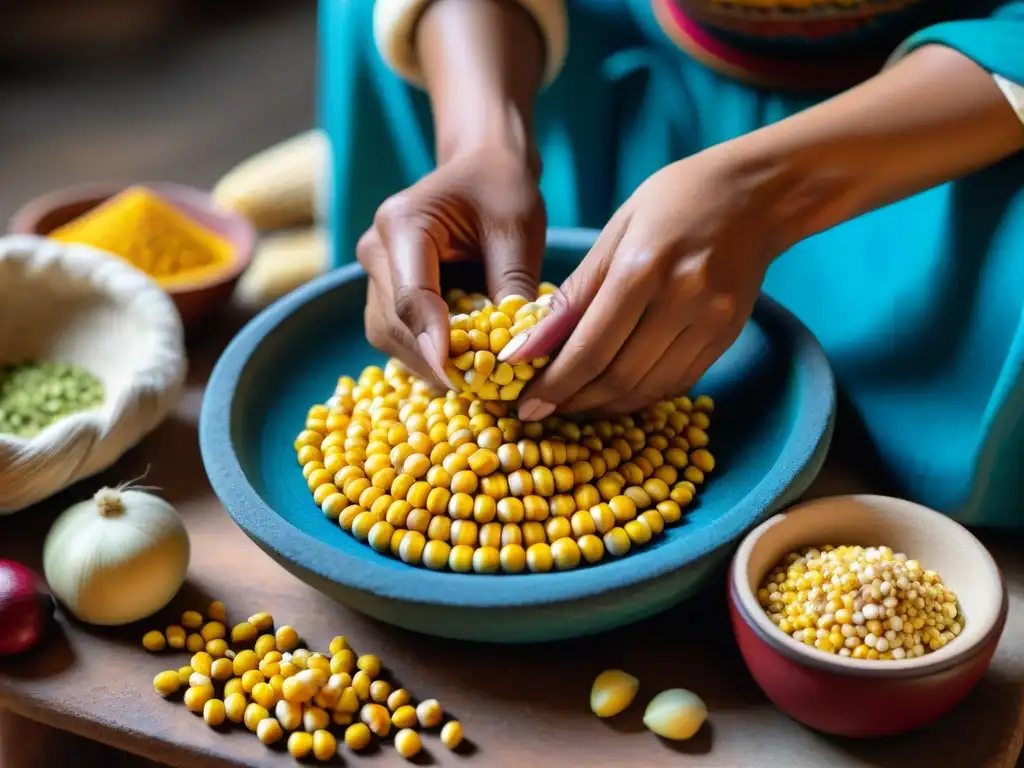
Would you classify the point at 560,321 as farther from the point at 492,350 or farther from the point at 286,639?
the point at 286,639

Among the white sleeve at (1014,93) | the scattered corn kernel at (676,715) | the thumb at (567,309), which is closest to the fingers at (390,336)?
the thumb at (567,309)

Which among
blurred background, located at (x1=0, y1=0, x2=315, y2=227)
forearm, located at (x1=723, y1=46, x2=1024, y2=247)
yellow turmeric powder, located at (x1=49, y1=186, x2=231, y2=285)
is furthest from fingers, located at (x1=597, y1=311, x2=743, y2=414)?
blurred background, located at (x1=0, y1=0, x2=315, y2=227)

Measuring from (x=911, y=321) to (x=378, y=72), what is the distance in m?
0.68

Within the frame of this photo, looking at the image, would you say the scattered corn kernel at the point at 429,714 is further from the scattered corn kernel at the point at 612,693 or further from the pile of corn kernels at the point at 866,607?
the pile of corn kernels at the point at 866,607

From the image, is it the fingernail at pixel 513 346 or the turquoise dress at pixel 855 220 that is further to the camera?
the turquoise dress at pixel 855 220

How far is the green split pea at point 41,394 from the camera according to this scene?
1.11m

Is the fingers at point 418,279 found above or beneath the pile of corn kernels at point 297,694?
above

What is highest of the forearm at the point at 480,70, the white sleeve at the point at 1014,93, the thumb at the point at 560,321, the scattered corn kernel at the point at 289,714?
the white sleeve at the point at 1014,93

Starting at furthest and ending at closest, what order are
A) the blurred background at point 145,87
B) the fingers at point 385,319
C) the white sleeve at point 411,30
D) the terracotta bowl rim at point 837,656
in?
the blurred background at point 145,87
the white sleeve at point 411,30
the fingers at point 385,319
the terracotta bowl rim at point 837,656

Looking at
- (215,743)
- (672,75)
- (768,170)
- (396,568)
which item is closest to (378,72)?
(672,75)

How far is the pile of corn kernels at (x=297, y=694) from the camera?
835mm

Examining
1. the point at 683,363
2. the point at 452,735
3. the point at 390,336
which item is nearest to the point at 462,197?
the point at 390,336

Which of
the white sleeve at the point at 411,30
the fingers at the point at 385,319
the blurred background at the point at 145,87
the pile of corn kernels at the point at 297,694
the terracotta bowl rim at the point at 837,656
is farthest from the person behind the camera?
the blurred background at the point at 145,87

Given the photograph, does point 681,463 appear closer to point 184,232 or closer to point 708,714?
point 708,714
